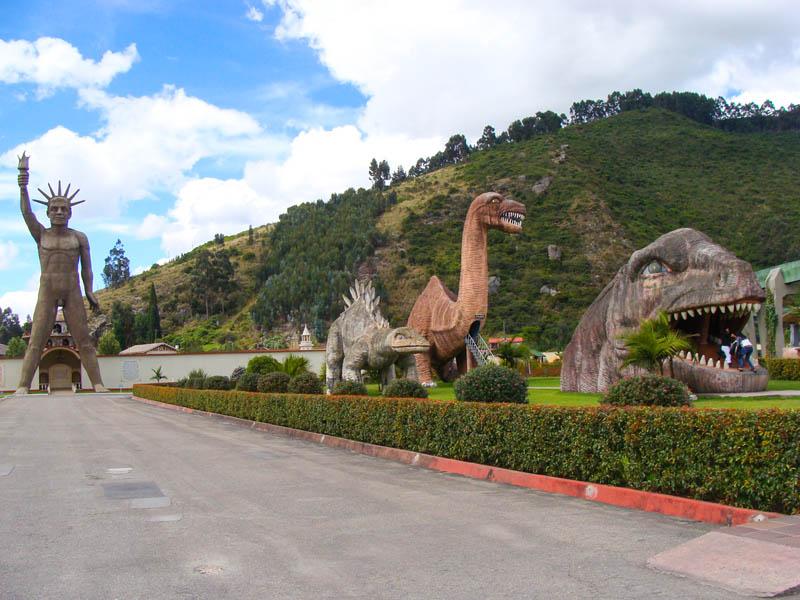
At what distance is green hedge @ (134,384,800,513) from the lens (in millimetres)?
6613

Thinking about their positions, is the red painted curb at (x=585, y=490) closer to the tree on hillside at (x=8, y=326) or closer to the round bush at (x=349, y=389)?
the round bush at (x=349, y=389)

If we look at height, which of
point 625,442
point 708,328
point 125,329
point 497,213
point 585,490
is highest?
point 497,213

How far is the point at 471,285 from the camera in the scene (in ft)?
80.9

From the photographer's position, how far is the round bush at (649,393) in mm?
9508

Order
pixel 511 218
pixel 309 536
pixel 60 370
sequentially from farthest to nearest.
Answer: pixel 60 370, pixel 511 218, pixel 309 536

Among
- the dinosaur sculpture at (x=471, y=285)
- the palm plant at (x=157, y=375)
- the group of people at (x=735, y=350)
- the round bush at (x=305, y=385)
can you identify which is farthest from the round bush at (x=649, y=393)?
the palm plant at (x=157, y=375)

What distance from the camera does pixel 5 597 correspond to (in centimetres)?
484

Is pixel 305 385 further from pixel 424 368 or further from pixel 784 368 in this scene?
pixel 784 368

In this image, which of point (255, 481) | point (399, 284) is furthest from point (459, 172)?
point (255, 481)

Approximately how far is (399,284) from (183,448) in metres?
65.3

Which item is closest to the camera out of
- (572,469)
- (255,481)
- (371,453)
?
(572,469)

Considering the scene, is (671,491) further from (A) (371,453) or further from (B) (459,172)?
(B) (459,172)

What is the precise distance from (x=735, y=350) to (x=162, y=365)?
47253 mm

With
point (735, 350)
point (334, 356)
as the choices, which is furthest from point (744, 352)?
point (334, 356)
